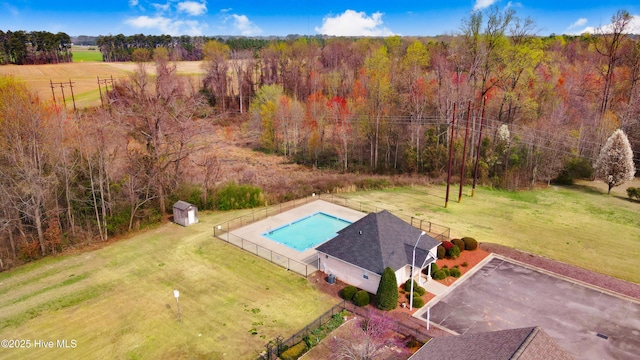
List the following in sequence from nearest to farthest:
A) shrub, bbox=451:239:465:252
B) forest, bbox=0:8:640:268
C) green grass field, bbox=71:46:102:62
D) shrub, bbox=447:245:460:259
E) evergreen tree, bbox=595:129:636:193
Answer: shrub, bbox=447:245:460:259
shrub, bbox=451:239:465:252
forest, bbox=0:8:640:268
evergreen tree, bbox=595:129:636:193
green grass field, bbox=71:46:102:62

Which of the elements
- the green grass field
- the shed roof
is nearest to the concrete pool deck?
the shed roof

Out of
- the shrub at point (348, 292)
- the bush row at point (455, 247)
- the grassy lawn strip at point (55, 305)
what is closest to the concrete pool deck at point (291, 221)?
the shrub at point (348, 292)

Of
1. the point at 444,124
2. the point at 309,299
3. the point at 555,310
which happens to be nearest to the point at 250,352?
the point at 309,299

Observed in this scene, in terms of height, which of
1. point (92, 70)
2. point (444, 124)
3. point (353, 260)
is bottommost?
point (353, 260)

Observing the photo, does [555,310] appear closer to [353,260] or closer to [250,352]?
[353,260]

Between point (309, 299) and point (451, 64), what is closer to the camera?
point (309, 299)

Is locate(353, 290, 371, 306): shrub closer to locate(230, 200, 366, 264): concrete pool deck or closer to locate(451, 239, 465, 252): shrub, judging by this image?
locate(230, 200, 366, 264): concrete pool deck
